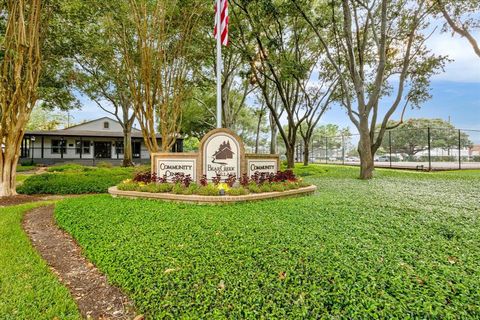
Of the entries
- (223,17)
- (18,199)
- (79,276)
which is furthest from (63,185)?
(223,17)

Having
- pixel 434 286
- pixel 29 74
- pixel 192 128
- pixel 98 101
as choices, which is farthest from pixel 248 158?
pixel 192 128

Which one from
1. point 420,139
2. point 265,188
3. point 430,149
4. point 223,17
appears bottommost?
point 265,188

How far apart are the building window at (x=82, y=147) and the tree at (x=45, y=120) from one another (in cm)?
2131

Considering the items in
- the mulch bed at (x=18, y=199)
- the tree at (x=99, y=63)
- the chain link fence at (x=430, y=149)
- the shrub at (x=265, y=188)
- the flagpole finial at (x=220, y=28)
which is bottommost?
the mulch bed at (x=18, y=199)

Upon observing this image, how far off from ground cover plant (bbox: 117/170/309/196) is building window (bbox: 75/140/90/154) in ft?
71.8

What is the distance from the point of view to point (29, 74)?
7820 mm

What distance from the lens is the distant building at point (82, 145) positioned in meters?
23.9

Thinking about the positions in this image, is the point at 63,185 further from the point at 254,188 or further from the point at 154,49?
the point at 254,188

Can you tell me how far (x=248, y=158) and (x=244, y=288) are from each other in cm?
484

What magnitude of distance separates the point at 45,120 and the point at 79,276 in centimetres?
5065

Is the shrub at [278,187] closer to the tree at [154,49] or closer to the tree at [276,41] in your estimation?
the tree at [154,49]

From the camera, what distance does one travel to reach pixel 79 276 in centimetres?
299

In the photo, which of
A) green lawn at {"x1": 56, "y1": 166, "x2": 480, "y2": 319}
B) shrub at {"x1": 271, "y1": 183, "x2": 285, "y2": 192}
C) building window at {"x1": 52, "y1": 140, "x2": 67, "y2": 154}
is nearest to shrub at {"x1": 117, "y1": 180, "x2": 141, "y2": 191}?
green lawn at {"x1": 56, "y1": 166, "x2": 480, "y2": 319}

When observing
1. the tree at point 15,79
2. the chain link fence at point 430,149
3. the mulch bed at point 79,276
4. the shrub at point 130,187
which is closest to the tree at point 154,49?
the tree at point 15,79
